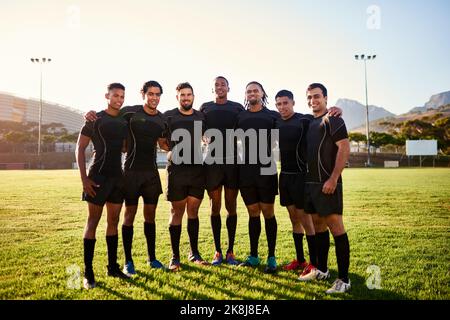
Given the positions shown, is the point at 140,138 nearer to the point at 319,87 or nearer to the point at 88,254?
the point at 88,254

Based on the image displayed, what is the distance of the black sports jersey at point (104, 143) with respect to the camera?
16.5 ft

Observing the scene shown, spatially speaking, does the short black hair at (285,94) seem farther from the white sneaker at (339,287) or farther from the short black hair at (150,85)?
the white sneaker at (339,287)

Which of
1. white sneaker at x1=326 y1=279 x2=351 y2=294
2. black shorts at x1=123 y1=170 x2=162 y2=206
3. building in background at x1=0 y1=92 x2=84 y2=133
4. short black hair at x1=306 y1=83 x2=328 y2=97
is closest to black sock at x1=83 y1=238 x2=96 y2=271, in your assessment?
black shorts at x1=123 y1=170 x2=162 y2=206

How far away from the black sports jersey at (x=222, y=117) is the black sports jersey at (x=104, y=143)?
167 centimetres

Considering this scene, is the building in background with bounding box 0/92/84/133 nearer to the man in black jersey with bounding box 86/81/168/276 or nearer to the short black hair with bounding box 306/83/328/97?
the man in black jersey with bounding box 86/81/168/276

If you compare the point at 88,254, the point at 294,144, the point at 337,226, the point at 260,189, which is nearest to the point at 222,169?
the point at 260,189

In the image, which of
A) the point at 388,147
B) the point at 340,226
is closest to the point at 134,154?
the point at 340,226

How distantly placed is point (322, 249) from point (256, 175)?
1.57 meters

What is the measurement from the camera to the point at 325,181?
473 cm

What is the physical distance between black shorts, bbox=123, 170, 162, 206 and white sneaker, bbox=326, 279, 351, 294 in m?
3.01

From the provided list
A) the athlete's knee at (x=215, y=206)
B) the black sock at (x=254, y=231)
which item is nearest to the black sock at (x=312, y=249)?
the black sock at (x=254, y=231)

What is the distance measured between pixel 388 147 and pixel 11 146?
88.0m

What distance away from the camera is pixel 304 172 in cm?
552
